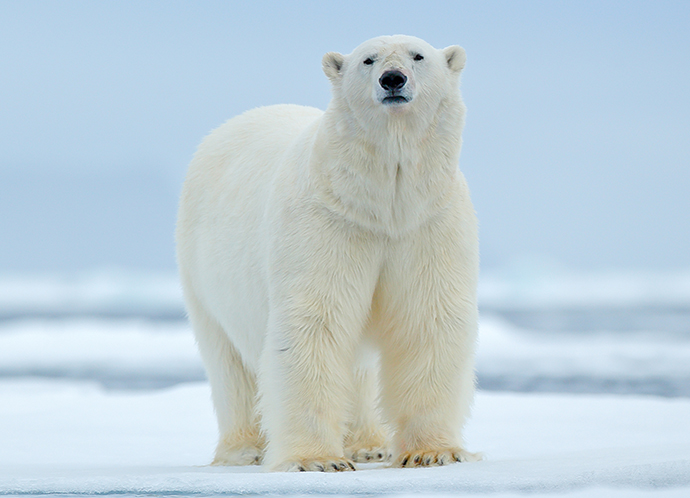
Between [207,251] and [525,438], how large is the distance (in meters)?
2.46

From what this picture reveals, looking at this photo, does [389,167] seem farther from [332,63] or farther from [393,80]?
[332,63]

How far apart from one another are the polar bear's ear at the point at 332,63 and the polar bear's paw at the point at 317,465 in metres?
1.66

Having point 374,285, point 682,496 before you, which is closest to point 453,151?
point 374,285

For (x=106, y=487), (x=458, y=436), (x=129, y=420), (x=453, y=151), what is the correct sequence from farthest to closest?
(x=129, y=420), (x=458, y=436), (x=453, y=151), (x=106, y=487)

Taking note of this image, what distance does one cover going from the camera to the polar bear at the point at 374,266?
3.87 metres

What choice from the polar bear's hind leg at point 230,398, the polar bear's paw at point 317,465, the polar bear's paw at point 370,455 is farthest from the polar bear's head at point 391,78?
the polar bear's paw at point 370,455

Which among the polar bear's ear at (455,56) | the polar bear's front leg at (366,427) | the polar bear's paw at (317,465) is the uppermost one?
the polar bear's ear at (455,56)

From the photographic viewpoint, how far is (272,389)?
4094mm

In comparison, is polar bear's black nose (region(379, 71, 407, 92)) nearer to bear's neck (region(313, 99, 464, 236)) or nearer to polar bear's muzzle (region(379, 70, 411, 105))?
polar bear's muzzle (region(379, 70, 411, 105))

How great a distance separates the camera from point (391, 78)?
369 centimetres

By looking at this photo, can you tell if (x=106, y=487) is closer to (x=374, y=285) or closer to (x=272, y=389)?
(x=272, y=389)

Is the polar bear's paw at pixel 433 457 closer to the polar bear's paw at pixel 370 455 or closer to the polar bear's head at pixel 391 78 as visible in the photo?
the polar bear's paw at pixel 370 455

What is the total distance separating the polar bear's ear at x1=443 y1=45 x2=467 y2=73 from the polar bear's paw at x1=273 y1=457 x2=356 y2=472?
1798 mm

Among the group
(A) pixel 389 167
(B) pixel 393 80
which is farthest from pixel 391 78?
(A) pixel 389 167
